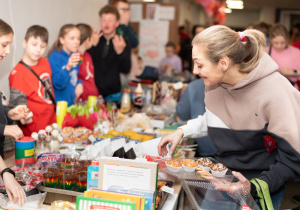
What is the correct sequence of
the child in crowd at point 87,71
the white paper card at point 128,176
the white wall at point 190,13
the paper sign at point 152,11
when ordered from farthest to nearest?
the white wall at point 190,13
the paper sign at point 152,11
the child in crowd at point 87,71
the white paper card at point 128,176

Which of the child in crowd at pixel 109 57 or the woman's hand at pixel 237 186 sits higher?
the child in crowd at pixel 109 57

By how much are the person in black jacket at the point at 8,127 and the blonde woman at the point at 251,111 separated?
1.02 meters

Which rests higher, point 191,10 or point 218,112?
point 191,10

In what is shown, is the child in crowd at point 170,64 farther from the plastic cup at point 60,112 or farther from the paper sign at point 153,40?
the plastic cup at point 60,112

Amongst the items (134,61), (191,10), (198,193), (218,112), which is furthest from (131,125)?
(191,10)

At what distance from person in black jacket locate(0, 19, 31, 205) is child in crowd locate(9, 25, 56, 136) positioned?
1.02 feet

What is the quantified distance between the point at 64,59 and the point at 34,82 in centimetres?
63

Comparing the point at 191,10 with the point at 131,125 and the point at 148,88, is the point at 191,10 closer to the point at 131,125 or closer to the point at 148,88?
the point at 148,88

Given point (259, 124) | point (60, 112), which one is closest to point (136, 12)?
point (60, 112)

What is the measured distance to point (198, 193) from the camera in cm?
189

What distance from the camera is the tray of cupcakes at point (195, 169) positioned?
2.02m

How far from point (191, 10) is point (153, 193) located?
14847 millimetres

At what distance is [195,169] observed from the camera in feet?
7.05

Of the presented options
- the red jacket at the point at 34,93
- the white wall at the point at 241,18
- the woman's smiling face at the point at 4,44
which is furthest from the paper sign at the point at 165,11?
the white wall at the point at 241,18
